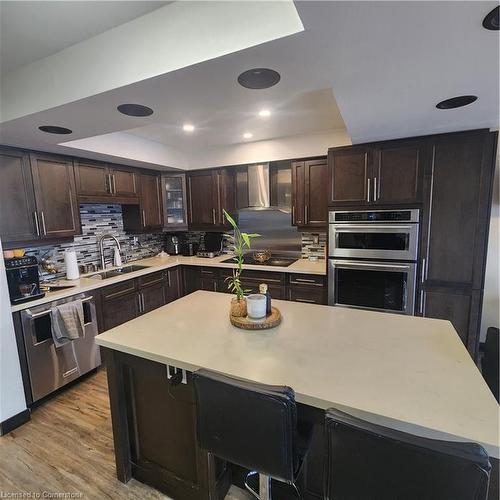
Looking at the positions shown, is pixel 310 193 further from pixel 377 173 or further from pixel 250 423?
pixel 250 423

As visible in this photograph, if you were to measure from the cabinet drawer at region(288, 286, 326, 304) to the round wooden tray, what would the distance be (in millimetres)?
1621

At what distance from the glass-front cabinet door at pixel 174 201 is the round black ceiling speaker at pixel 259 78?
2.80 meters

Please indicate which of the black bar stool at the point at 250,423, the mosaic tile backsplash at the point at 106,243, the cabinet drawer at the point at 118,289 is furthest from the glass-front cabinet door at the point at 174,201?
the black bar stool at the point at 250,423

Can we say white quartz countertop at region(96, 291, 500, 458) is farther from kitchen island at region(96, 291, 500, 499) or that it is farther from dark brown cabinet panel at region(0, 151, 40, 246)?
dark brown cabinet panel at region(0, 151, 40, 246)

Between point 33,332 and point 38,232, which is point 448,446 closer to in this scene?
point 33,332

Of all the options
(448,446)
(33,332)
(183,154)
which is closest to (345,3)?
(448,446)

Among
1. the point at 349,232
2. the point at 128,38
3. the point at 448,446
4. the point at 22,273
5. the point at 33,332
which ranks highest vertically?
the point at 128,38

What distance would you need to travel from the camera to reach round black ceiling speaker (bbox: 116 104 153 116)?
67.4 inches

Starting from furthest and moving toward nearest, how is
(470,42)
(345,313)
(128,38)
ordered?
(345,313), (128,38), (470,42)

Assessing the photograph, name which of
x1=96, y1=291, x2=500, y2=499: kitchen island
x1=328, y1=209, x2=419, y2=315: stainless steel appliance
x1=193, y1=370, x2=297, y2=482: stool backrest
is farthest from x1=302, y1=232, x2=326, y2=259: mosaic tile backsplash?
x1=193, y1=370, x2=297, y2=482: stool backrest

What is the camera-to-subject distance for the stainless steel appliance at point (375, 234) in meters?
2.57

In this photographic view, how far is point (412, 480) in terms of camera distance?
71 centimetres

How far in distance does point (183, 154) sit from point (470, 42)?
11.2 ft

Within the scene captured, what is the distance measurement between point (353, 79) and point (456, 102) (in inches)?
34.0
